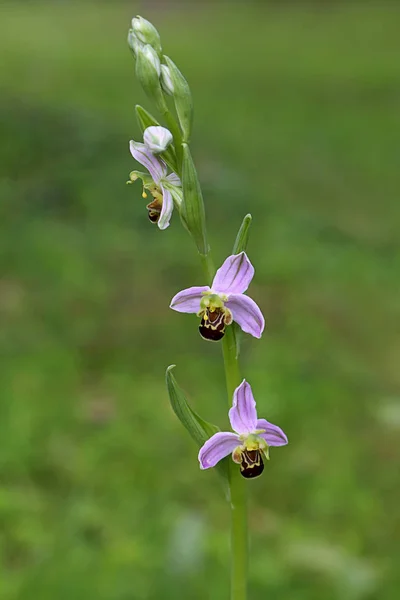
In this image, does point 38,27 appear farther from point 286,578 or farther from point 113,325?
point 286,578

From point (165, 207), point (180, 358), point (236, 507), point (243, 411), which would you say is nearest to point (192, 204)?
point (165, 207)

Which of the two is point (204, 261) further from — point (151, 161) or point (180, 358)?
point (180, 358)

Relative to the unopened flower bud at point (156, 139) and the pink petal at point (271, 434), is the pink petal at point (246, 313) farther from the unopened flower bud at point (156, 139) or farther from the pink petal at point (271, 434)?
the unopened flower bud at point (156, 139)

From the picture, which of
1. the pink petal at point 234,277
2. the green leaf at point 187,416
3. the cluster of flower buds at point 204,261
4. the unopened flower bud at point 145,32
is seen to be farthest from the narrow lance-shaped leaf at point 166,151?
the green leaf at point 187,416

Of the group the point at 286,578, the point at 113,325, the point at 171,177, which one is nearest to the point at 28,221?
the point at 113,325

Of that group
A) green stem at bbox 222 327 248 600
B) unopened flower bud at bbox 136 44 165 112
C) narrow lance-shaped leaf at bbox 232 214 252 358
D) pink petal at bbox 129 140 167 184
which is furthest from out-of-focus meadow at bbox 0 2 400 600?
unopened flower bud at bbox 136 44 165 112

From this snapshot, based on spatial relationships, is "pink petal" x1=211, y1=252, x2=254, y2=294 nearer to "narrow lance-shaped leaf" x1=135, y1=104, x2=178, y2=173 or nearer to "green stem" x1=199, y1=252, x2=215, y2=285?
"green stem" x1=199, y1=252, x2=215, y2=285
